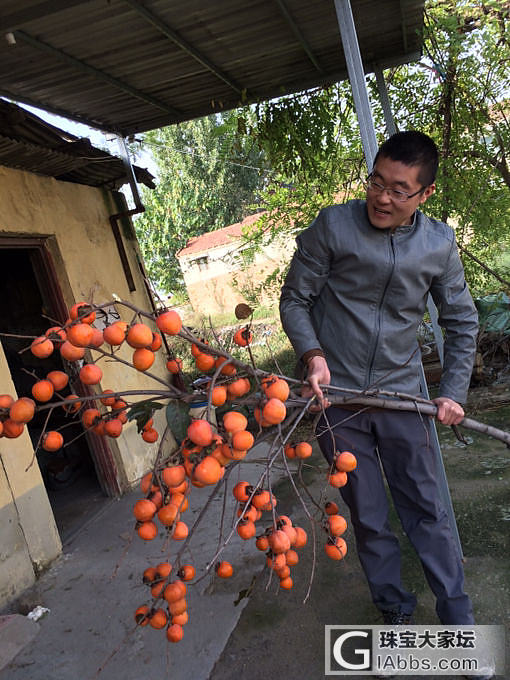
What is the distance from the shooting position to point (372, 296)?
1.94 meters

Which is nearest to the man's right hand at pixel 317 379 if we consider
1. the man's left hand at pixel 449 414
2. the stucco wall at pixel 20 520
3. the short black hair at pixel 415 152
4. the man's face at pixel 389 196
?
the man's left hand at pixel 449 414

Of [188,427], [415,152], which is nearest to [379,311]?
[415,152]

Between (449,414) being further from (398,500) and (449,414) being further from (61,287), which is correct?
(61,287)

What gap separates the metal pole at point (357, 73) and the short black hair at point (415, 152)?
566 millimetres

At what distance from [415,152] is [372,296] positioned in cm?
52

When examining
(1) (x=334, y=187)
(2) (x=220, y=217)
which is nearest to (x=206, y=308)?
(2) (x=220, y=217)

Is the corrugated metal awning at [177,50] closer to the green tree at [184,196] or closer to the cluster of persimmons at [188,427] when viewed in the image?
the cluster of persimmons at [188,427]

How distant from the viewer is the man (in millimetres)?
1895

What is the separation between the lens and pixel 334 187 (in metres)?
5.38

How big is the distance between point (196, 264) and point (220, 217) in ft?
15.3

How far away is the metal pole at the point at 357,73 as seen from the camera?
2.38 m

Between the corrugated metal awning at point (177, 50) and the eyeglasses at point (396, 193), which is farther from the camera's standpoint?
the corrugated metal awning at point (177, 50)

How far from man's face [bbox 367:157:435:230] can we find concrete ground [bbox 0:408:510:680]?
1030 millimetres

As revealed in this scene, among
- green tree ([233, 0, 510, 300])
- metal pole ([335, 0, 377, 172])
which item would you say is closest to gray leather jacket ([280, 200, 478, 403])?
metal pole ([335, 0, 377, 172])
